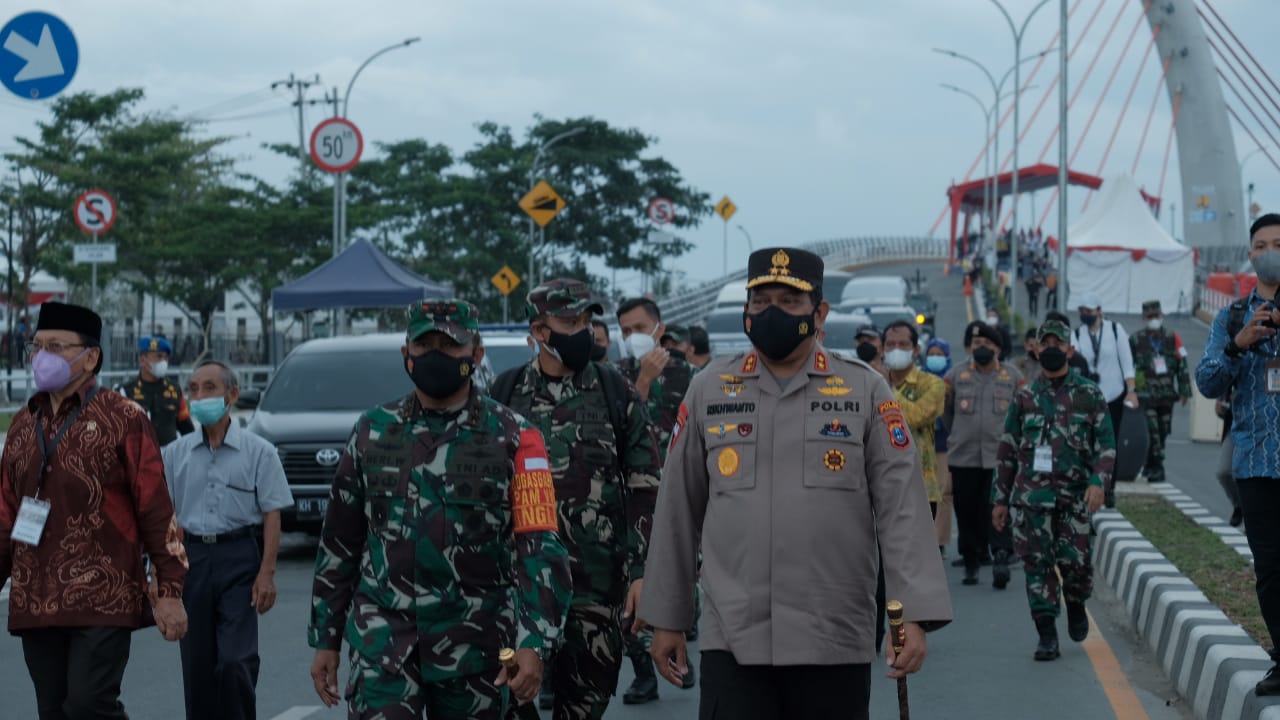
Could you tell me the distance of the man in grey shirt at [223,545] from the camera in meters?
6.57

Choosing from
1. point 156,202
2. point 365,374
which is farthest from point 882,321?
point 156,202

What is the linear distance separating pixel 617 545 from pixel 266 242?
1592 inches

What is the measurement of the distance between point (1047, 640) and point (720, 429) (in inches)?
211

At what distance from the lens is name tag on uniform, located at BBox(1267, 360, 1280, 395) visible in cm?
681

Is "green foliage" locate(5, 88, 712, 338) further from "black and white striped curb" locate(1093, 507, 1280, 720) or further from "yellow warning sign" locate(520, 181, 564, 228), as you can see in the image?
→ "black and white striped curb" locate(1093, 507, 1280, 720)

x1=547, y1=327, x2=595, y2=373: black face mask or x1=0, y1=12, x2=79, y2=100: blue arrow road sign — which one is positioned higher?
x1=0, y1=12, x2=79, y2=100: blue arrow road sign

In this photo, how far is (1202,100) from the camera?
69.8 m

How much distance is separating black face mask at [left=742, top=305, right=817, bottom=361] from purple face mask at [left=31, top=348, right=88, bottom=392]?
2.40 m

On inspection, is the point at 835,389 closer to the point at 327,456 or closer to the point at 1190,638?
the point at 1190,638

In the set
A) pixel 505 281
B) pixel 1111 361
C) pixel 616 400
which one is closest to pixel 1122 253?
pixel 505 281

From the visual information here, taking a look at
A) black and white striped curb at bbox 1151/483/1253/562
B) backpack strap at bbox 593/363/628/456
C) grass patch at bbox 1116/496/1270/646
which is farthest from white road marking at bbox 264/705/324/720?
black and white striped curb at bbox 1151/483/1253/562

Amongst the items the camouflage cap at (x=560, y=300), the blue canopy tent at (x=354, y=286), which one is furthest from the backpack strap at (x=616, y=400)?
the blue canopy tent at (x=354, y=286)

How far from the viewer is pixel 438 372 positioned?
15.3ft

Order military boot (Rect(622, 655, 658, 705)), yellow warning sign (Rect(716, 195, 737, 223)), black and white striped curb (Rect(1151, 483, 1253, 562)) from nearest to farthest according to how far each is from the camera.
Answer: military boot (Rect(622, 655, 658, 705)) → black and white striped curb (Rect(1151, 483, 1253, 562)) → yellow warning sign (Rect(716, 195, 737, 223))
